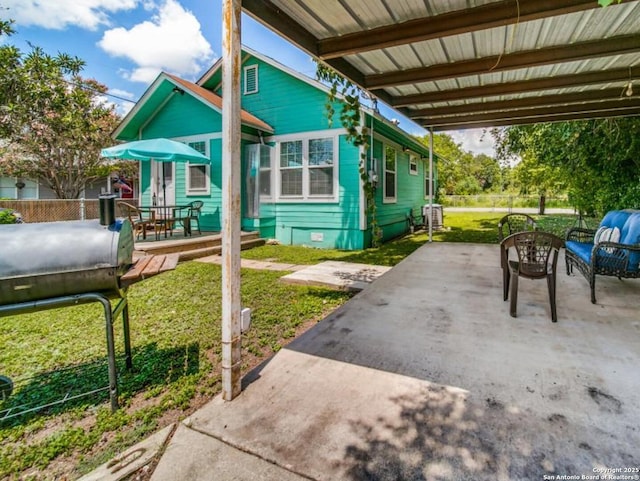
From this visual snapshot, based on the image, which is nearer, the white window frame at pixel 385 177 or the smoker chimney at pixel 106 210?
the smoker chimney at pixel 106 210

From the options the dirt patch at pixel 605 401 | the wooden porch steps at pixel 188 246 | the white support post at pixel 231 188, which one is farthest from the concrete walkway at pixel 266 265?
the dirt patch at pixel 605 401

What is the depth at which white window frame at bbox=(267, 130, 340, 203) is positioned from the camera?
8539mm

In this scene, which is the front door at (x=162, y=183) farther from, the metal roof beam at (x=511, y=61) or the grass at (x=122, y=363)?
the metal roof beam at (x=511, y=61)

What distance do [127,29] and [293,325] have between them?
19.9 meters

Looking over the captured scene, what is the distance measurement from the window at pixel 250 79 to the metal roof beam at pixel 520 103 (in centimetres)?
503

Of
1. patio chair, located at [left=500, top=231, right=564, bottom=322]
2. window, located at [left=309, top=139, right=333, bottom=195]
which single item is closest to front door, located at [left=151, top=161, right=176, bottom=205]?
window, located at [left=309, top=139, right=333, bottom=195]

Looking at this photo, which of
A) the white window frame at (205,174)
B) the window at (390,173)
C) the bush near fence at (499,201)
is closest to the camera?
the white window frame at (205,174)

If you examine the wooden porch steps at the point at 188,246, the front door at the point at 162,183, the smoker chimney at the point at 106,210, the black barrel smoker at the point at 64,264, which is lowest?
the wooden porch steps at the point at 188,246

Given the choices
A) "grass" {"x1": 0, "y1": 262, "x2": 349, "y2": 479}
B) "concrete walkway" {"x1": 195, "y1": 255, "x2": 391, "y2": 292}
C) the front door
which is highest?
the front door

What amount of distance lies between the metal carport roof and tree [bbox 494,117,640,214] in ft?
7.32

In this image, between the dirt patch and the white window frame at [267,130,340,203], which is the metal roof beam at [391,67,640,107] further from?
the dirt patch

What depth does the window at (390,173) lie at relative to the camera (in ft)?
33.4

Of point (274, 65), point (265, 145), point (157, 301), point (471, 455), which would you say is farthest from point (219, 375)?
point (274, 65)

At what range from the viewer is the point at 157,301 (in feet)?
14.8
